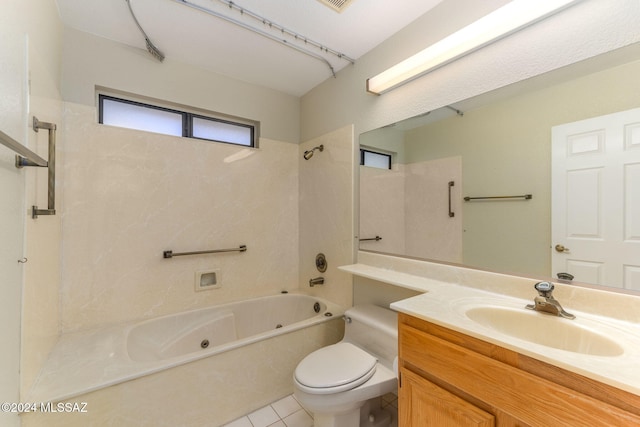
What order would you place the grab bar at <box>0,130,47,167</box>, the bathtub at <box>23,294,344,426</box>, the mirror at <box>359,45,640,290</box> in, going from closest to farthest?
the grab bar at <box>0,130,47,167</box> → the mirror at <box>359,45,640,290</box> → the bathtub at <box>23,294,344,426</box>

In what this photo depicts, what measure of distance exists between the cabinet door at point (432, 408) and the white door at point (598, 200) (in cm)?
71

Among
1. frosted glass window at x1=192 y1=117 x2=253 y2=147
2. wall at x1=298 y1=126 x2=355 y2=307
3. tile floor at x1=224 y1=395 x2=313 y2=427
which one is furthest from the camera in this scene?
frosted glass window at x1=192 y1=117 x2=253 y2=147

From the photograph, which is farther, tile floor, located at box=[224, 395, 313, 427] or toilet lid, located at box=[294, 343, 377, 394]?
tile floor, located at box=[224, 395, 313, 427]

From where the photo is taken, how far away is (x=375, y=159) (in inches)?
74.5

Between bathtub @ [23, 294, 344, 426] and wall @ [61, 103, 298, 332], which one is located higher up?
wall @ [61, 103, 298, 332]

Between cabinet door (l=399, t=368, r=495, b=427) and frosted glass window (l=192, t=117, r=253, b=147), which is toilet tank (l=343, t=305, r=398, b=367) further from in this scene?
frosted glass window (l=192, t=117, r=253, b=147)

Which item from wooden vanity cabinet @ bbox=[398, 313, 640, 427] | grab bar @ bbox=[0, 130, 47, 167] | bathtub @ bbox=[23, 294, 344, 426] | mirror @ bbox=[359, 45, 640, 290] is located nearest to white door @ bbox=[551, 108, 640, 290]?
mirror @ bbox=[359, 45, 640, 290]

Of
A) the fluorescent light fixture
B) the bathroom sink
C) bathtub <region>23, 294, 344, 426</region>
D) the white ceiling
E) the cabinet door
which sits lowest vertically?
bathtub <region>23, 294, 344, 426</region>

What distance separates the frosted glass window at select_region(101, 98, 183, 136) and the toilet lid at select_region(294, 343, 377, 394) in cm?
202

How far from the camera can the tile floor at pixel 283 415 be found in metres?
1.52

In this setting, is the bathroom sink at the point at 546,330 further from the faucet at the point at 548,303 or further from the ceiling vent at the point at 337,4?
the ceiling vent at the point at 337,4

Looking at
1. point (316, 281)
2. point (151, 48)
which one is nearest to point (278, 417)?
point (316, 281)

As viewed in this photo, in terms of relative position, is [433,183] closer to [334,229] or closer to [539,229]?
[539,229]

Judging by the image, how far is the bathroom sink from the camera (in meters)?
0.82
